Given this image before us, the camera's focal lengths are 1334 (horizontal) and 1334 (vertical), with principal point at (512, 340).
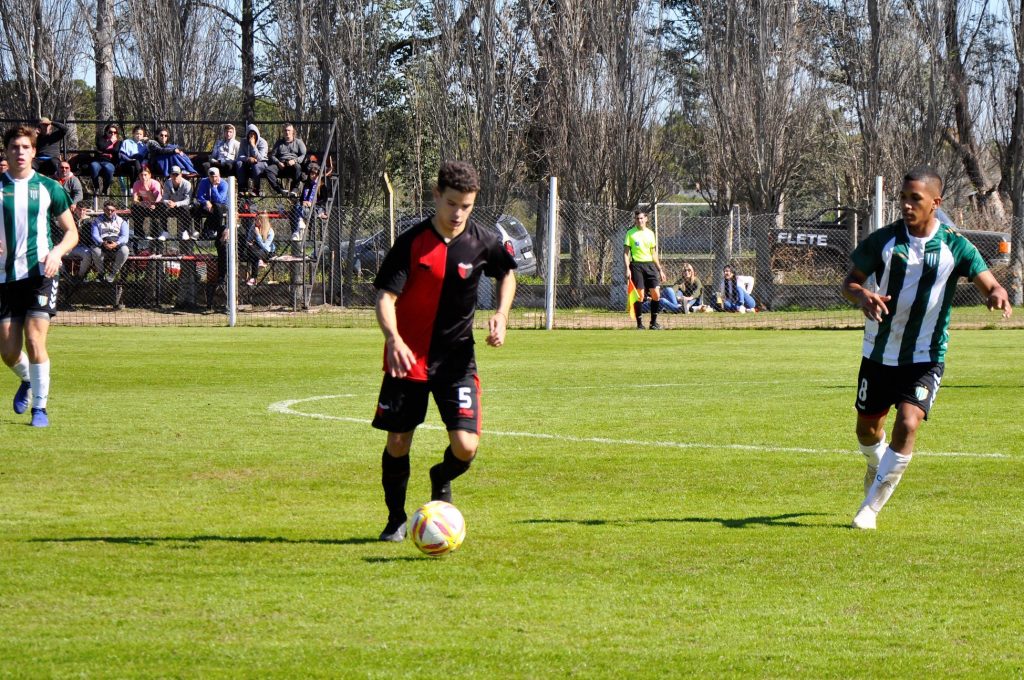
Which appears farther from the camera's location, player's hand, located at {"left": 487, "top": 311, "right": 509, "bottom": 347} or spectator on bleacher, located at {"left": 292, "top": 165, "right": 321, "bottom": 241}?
spectator on bleacher, located at {"left": 292, "top": 165, "right": 321, "bottom": 241}

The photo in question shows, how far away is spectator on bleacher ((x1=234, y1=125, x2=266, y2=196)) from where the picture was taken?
27.7 metres

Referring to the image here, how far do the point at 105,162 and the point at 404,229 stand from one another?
21.7 ft

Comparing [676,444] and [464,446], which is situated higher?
[464,446]

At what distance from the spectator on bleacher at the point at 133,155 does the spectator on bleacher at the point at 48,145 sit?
1.57m

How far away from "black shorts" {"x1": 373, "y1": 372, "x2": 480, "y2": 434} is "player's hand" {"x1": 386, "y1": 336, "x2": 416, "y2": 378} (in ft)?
0.88

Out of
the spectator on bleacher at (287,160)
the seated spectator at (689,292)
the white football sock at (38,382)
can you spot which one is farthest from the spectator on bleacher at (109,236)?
the white football sock at (38,382)

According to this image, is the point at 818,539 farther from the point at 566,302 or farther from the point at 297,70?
the point at 297,70

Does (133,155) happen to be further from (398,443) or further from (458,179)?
(458,179)

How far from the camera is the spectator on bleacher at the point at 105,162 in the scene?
27.9m

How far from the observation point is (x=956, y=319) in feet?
85.2

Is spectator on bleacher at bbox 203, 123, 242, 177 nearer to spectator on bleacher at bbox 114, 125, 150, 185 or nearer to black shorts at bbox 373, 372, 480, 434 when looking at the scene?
spectator on bleacher at bbox 114, 125, 150, 185

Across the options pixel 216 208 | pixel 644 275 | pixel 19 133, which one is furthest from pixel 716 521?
pixel 216 208

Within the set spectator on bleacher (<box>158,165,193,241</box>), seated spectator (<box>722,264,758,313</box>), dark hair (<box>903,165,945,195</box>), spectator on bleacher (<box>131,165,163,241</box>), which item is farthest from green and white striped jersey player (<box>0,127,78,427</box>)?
seated spectator (<box>722,264,758,313</box>)

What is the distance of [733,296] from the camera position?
1126 inches
